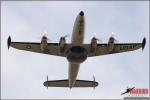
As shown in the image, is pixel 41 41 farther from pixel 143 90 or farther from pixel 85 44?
pixel 143 90

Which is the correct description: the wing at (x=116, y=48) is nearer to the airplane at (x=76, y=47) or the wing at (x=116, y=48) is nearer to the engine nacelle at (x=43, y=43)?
the airplane at (x=76, y=47)

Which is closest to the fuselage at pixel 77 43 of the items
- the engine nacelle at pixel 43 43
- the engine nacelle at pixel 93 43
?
the engine nacelle at pixel 93 43

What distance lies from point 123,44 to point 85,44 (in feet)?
27.1

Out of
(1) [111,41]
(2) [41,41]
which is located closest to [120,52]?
(1) [111,41]

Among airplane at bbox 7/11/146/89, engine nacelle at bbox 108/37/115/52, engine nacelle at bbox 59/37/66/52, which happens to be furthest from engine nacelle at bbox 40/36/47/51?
engine nacelle at bbox 108/37/115/52

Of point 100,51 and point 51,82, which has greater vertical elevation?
point 100,51

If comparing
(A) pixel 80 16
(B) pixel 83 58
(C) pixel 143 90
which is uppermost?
(A) pixel 80 16

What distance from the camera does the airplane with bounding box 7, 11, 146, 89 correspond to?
192 feet

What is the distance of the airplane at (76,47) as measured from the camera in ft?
192

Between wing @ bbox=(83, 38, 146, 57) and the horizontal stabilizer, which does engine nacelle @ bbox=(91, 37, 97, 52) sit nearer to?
wing @ bbox=(83, 38, 146, 57)

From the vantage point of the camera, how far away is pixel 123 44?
66375mm

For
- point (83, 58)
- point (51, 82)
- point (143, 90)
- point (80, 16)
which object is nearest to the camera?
point (80, 16)

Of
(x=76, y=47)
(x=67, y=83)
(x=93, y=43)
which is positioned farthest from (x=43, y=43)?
(x=67, y=83)

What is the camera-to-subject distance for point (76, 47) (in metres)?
60.0
